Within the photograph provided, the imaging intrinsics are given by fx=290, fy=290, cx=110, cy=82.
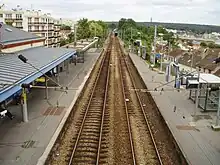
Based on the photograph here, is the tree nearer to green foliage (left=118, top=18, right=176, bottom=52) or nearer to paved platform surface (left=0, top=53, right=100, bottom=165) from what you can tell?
green foliage (left=118, top=18, right=176, bottom=52)

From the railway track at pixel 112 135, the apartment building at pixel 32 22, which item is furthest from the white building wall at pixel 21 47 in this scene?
the apartment building at pixel 32 22

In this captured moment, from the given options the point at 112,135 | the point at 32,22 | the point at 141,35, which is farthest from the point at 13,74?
the point at 32,22

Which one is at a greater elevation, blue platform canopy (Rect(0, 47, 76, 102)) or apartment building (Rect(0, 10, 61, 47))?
apartment building (Rect(0, 10, 61, 47))

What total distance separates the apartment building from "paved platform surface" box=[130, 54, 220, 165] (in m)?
62.8

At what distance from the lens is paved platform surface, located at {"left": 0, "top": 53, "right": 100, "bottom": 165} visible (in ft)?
38.7

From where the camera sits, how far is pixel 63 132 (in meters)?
15.0

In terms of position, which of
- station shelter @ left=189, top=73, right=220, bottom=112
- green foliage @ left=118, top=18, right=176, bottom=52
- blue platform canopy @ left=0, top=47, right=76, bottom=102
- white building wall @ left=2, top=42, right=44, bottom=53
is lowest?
station shelter @ left=189, top=73, right=220, bottom=112

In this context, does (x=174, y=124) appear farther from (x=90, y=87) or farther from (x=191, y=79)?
(x=90, y=87)

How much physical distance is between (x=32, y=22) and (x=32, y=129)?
256 ft

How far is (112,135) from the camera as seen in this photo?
1486 centimetres

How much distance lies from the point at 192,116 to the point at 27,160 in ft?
34.1

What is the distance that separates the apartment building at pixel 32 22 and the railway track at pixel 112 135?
203ft

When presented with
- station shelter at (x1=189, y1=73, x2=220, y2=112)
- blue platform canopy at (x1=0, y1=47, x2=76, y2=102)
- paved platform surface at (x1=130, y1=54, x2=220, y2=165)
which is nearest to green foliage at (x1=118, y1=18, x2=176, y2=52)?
paved platform surface at (x1=130, y1=54, x2=220, y2=165)

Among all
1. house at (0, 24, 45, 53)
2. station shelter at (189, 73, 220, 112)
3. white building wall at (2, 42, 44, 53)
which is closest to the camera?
station shelter at (189, 73, 220, 112)
